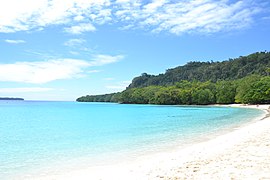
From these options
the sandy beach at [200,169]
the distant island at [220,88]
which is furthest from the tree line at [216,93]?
the sandy beach at [200,169]

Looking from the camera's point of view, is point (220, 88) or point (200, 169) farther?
point (220, 88)

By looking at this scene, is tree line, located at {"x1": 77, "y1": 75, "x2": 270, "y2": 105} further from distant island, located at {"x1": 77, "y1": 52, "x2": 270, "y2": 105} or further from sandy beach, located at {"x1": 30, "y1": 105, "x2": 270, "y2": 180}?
sandy beach, located at {"x1": 30, "y1": 105, "x2": 270, "y2": 180}

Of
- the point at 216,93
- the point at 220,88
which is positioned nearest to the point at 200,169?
the point at 220,88

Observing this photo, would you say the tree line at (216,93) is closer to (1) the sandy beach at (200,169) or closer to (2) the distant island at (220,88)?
(2) the distant island at (220,88)

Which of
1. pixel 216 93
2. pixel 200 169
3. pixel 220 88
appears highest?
pixel 220 88

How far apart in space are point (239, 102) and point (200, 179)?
92.7 metres

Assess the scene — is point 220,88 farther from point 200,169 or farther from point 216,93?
point 200,169

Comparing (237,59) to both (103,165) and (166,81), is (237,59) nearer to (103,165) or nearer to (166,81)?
(166,81)

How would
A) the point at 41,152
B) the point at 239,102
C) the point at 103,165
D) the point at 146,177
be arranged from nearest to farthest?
the point at 146,177, the point at 103,165, the point at 41,152, the point at 239,102

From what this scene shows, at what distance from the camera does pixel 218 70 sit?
16888 centimetres

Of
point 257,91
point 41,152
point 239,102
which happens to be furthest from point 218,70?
point 41,152

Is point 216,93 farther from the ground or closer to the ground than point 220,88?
closer to the ground

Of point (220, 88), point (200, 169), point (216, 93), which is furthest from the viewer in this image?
point (216, 93)

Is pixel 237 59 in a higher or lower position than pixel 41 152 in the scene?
higher
